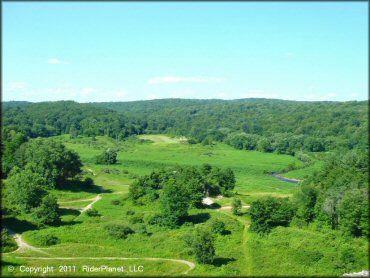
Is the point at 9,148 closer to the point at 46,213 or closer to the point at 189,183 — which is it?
the point at 46,213

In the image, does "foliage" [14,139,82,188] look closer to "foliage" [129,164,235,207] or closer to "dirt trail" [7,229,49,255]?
"foliage" [129,164,235,207]

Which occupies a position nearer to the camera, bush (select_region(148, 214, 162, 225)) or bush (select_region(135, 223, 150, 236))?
bush (select_region(135, 223, 150, 236))

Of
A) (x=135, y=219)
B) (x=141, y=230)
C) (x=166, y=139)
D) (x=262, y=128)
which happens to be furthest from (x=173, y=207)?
(x=262, y=128)

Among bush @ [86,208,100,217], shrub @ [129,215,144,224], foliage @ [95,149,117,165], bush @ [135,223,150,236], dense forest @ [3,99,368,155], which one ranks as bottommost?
bush @ [135,223,150,236]

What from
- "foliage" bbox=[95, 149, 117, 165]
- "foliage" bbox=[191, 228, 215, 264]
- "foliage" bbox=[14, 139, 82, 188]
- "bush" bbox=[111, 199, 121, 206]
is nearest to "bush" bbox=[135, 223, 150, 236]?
"foliage" bbox=[191, 228, 215, 264]

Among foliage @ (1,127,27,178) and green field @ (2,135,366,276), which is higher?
foliage @ (1,127,27,178)

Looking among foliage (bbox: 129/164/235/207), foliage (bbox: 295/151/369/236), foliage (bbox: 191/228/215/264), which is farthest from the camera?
foliage (bbox: 129/164/235/207)
